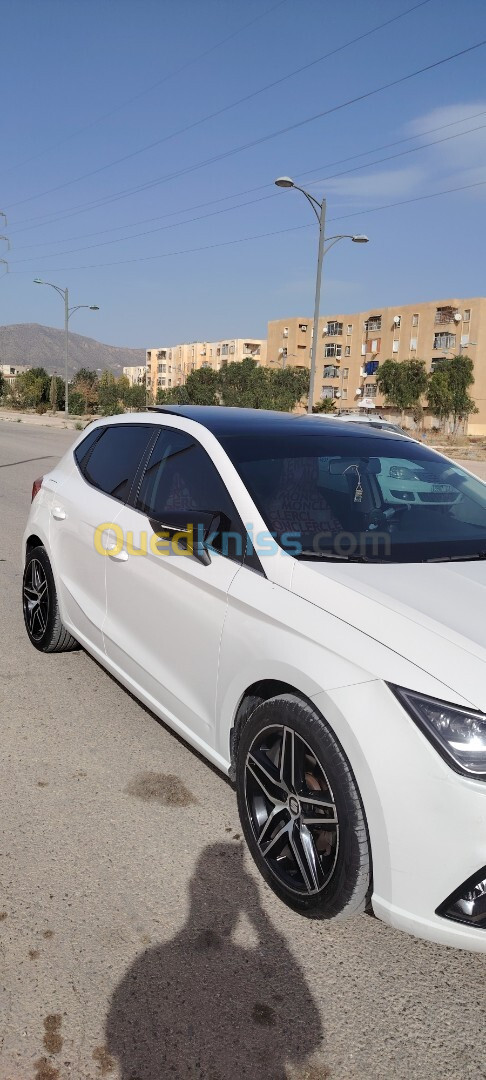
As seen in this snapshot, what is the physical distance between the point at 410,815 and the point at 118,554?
203 centimetres

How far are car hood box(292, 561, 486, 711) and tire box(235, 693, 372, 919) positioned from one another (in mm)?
333

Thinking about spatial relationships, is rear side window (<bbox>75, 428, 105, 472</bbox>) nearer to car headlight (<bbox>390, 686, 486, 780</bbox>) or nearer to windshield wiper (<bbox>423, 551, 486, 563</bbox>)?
windshield wiper (<bbox>423, 551, 486, 563</bbox>)

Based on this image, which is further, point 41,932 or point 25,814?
point 25,814

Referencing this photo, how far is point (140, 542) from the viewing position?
3.47 metres

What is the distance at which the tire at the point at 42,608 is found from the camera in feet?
15.2

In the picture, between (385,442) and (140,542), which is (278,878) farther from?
(385,442)

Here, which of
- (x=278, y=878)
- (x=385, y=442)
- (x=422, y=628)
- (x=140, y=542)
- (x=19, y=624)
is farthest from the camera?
(x=19, y=624)

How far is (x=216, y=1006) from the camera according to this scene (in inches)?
85.8

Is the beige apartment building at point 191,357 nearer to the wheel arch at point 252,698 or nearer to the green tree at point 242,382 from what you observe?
the green tree at point 242,382

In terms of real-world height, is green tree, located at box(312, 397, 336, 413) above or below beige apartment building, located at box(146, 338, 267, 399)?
below

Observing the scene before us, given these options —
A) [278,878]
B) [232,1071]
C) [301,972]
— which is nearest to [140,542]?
[278,878]

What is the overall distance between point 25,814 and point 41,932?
706 millimetres

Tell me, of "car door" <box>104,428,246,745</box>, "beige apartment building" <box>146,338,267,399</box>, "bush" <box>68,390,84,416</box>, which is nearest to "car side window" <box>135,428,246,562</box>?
"car door" <box>104,428,246,745</box>

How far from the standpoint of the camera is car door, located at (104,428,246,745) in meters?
2.91
